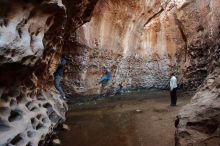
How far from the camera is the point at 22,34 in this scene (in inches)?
218

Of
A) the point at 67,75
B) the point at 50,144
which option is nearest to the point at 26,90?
the point at 50,144

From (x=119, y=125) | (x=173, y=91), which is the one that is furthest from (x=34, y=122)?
(x=173, y=91)

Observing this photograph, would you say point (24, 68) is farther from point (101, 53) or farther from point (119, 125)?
point (101, 53)

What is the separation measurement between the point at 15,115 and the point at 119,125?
10.9 feet

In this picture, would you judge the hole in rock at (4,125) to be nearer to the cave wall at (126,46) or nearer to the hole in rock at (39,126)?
the hole in rock at (39,126)

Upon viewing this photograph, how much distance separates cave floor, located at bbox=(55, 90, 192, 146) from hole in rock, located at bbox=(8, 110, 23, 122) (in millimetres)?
1349

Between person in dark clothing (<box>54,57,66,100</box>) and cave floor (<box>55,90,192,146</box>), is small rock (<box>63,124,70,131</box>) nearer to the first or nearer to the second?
cave floor (<box>55,90,192,146</box>)

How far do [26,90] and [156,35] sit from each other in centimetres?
1099

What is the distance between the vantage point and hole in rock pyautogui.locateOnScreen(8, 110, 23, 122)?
5098mm

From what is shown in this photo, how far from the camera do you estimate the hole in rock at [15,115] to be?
5.10 metres

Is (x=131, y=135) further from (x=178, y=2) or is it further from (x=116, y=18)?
(x=178, y=2)

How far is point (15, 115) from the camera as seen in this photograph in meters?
5.25

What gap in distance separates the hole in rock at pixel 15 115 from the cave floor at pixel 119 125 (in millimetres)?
1349

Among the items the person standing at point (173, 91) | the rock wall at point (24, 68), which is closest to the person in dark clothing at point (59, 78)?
the rock wall at point (24, 68)
